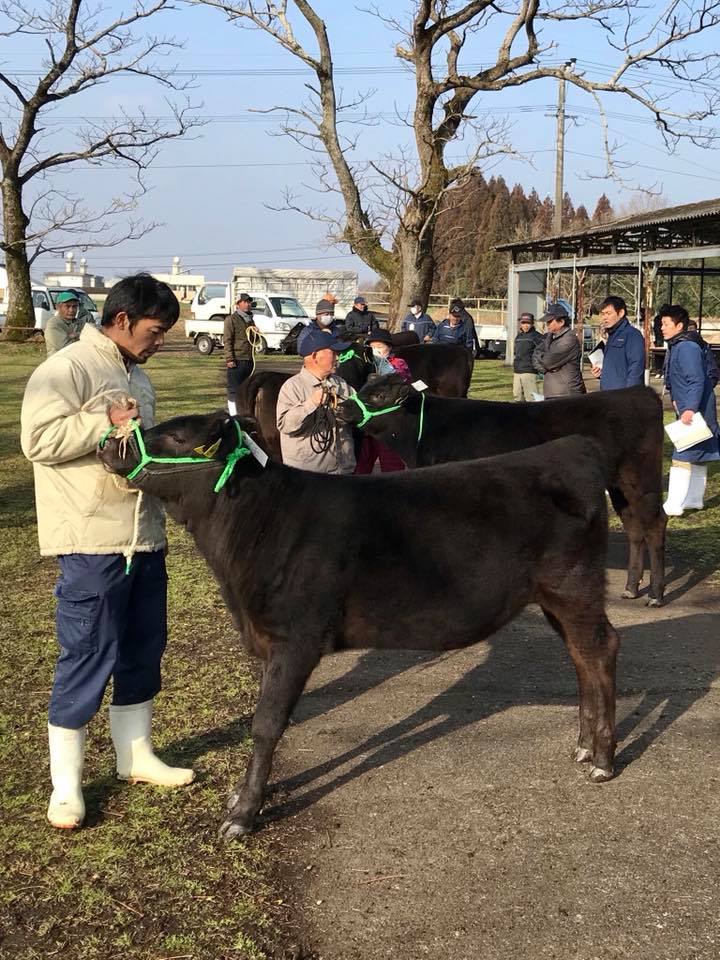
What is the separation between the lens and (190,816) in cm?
409

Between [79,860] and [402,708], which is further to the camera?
[402,708]

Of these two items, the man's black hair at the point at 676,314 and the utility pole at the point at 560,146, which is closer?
the man's black hair at the point at 676,314

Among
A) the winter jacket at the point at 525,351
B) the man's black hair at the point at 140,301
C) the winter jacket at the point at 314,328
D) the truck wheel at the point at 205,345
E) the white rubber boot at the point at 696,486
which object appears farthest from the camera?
the truck wheel at the point at 205,345

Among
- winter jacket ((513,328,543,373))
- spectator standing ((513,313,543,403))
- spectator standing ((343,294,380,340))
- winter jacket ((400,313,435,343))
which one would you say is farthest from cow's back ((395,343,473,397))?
winter jacket ((400,313,435,343))

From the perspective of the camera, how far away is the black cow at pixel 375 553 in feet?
13.0

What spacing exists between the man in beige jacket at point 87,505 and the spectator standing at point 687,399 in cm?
610

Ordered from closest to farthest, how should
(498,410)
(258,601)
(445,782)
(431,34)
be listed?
(258,601)
(445,782)
(498,410)
(431,34)

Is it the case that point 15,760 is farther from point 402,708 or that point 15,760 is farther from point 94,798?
point 402,708

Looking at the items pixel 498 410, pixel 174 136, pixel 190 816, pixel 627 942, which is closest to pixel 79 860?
pixel 190 816

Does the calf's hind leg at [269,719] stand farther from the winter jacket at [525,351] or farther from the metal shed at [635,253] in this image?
the metal shed at [635,253]

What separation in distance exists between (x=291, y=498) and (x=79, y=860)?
5.12ft

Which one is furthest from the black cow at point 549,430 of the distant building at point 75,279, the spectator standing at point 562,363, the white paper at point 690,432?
the distant building at point 75,279

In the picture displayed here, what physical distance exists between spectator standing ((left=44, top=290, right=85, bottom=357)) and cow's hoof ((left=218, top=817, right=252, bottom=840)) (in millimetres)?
9682

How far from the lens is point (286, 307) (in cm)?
3638
